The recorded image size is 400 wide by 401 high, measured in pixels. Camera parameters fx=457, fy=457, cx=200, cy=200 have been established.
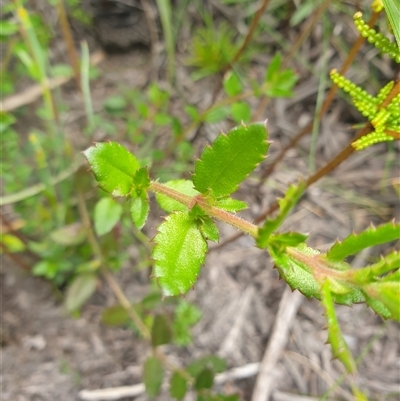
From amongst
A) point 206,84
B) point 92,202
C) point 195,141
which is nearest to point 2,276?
point 92,202

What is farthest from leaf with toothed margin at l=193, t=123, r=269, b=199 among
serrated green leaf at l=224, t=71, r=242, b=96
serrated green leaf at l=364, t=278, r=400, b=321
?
serrated green leaf at l=224, t=71, r=242, b=96

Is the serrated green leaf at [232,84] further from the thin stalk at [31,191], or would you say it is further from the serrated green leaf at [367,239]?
the serrated green leaf at [367,239]

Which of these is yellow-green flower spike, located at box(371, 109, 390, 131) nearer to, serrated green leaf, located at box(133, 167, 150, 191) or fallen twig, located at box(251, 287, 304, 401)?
serrated green leaf, located at box(133, 167, 150, 191)

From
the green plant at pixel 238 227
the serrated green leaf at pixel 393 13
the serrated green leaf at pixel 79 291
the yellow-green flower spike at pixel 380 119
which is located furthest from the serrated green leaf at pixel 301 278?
the serrated green leaf at pixel 79 291

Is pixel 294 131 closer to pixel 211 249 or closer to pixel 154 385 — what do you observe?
pixel 211 249

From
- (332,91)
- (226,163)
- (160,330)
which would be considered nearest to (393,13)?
(226,163)
